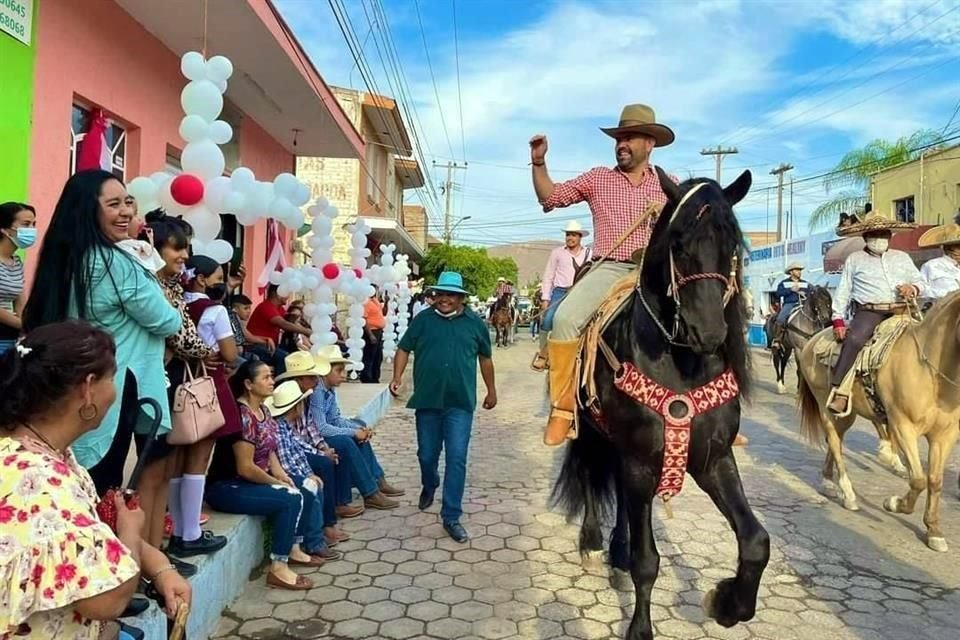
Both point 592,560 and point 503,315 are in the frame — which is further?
point 503,315

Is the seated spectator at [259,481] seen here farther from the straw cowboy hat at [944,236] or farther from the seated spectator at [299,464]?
the straw cowboy hat at [944,236]

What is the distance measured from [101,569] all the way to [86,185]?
5.48ft

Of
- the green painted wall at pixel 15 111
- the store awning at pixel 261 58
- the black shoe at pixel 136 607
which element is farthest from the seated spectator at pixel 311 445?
the store awning at pixel 261 58

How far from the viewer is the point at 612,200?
13.9ft

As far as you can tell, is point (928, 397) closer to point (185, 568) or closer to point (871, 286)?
point (871, 286)

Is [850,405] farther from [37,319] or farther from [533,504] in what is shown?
[37,319]

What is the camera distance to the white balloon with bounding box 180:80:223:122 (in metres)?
4.82

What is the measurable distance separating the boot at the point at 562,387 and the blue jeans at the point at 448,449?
156cm

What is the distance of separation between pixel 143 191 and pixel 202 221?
386mm

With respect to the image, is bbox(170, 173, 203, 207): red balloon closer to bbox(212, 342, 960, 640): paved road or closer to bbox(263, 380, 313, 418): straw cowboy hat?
bbox(263, 380, 313, 418): straw cowboy hat

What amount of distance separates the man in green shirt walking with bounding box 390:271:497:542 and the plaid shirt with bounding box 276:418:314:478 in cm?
102

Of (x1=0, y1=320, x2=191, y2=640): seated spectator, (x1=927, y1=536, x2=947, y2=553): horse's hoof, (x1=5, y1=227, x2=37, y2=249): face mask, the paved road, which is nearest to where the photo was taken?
(x1=0, y1=320, x2=191, y2=640): seated spectator

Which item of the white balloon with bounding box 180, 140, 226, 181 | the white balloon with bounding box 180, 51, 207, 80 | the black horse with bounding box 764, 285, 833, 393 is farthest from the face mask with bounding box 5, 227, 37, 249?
the black horse with bounding box 764, 285, 833, 393

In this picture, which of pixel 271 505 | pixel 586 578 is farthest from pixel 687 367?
pixel 271 505
